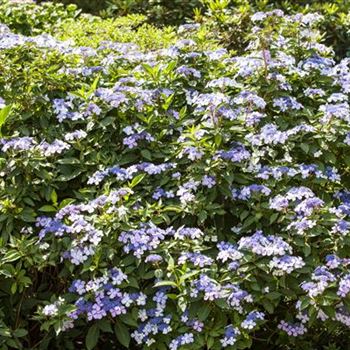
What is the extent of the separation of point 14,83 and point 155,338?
1.29 m

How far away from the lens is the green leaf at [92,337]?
8.94 feet

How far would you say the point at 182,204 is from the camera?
2.96 metres

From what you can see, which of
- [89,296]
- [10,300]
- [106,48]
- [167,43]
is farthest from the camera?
[167,43]

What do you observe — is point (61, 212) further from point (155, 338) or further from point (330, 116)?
point (330, 116)

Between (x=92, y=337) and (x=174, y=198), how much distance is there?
662 mm

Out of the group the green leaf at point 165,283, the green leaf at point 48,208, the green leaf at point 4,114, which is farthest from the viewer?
the green leaf at point 4,114

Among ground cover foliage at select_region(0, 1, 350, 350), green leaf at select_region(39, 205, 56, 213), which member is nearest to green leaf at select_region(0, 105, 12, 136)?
ground cover foliage at select_region(0, 1, 350, 350)

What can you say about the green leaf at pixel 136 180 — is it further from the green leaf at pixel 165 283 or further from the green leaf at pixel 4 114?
the green leaf at pixel 4 114

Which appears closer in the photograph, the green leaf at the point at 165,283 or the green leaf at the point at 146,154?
the green leaf at the point at 165,283

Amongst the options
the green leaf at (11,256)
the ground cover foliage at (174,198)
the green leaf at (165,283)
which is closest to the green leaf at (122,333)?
the ground cover foliage at (174,198)

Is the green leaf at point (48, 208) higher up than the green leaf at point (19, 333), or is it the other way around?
the green leaf at point (48, 208)

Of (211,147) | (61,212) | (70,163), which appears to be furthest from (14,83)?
(211,147)

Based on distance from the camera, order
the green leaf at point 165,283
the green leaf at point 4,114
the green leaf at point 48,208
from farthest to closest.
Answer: the green leaf at point 4,114 → the green leaf at point 48,208 → the green leaf at point 165,283

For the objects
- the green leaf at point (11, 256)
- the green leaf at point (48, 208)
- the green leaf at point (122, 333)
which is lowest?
the green leaf at point (122, 333)
